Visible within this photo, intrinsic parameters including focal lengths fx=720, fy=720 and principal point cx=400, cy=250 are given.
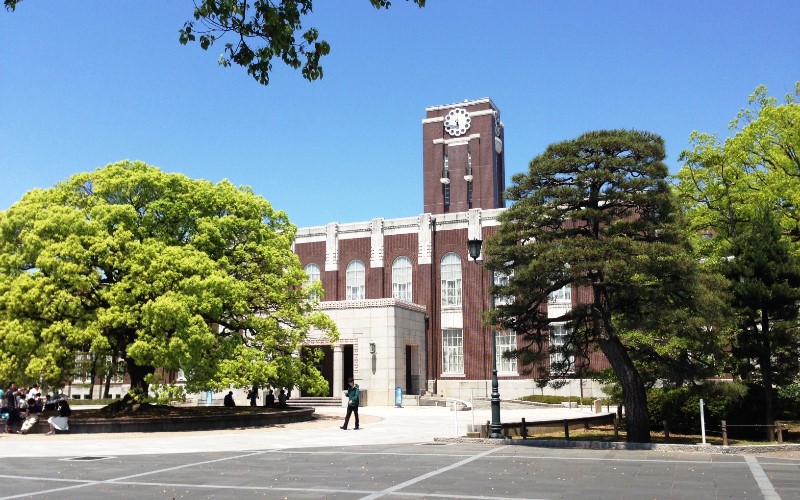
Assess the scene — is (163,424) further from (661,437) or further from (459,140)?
(459,140)

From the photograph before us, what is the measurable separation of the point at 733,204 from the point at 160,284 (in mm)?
20742

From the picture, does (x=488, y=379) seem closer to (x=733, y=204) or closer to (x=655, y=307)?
(x=733, y=204)

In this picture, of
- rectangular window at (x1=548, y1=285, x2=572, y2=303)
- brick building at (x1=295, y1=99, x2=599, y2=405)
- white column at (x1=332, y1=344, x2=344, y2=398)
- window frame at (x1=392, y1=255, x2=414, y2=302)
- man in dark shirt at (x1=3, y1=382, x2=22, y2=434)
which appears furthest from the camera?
window frame at (x1=392, y1=255, x2=414, y2=302)

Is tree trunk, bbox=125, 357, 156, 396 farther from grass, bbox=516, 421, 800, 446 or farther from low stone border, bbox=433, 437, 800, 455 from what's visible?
grass, bbox=516, 421, 800, 446

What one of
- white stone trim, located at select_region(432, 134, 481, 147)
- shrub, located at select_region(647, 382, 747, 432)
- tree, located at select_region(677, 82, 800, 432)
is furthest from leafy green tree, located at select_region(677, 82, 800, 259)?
white stone trim, located at select_region(432, 134, 481, 147)

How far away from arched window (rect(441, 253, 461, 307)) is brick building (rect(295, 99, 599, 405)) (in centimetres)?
7

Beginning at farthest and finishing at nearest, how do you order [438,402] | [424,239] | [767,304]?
[424,239]
[438,402]
[767,304]

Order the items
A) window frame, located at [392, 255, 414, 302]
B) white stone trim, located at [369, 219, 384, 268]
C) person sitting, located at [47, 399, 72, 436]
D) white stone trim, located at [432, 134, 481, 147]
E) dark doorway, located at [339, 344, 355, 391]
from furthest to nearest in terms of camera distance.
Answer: white stone trim, located at [432, 134, 481, 147], white stone trim, located at [369, 219, 384, 268], window frame, located at [392, 255, 414, 302], dark doorway, located at [339, 344, 355, 391], person sitting, located at [47, 399, 72, 436]

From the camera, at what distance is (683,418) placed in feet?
72.7

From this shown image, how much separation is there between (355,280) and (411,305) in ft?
22.6

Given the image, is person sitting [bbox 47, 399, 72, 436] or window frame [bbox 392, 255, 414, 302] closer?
person sitting [bbox 47, 399, 72, 436]

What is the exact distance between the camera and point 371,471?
13422mm

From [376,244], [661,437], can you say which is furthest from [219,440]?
[376,244]

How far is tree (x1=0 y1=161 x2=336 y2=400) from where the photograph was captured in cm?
2391
